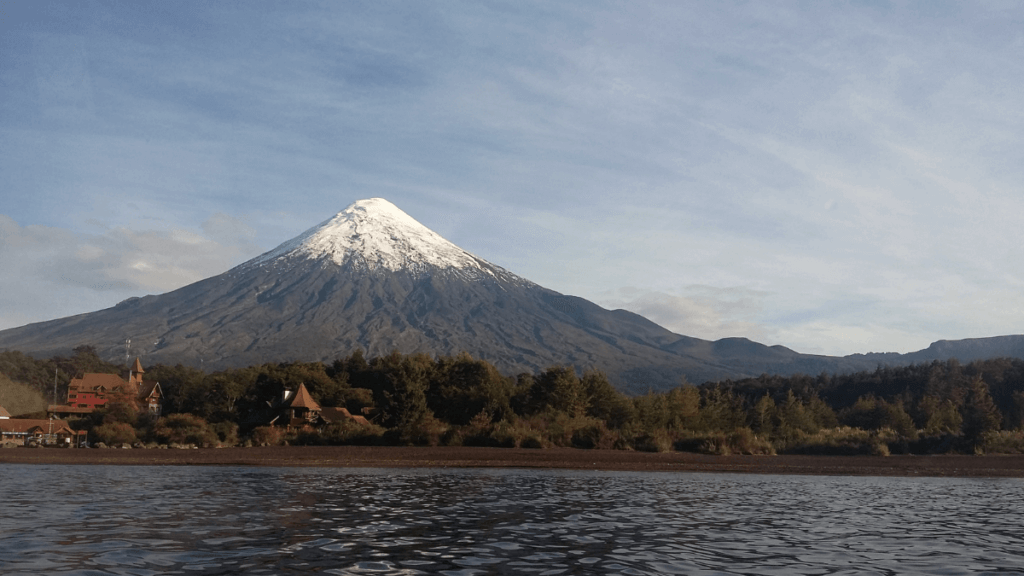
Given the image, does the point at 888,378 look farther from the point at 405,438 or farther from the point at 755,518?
the point at 755,518

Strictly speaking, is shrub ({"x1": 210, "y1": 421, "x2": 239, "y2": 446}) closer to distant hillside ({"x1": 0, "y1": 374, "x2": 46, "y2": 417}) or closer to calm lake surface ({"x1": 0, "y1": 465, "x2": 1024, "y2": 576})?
calm lake surface ({"x1": 0, "y1": 465, "x2": 1024, "y2": 576})

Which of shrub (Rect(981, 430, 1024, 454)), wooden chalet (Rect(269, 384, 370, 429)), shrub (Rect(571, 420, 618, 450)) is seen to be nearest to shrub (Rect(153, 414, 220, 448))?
wooden chalet (Rect(269, 384, 370, 429))

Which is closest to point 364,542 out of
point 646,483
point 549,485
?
point 549,485

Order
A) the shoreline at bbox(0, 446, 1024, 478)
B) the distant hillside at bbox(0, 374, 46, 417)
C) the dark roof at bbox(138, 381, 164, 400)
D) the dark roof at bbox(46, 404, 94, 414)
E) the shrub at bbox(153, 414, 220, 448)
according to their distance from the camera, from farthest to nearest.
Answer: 1. the dark roof at bbox(138, 381, 164, 400)
2. the dark roof at bbox(46, 404, 94, 414)
3. the distant hillside at bbox(0, 374, 46, 417)
4. the shrub at bbox(153, 414, 220, 448)
5. the shoreline at bbox(0, 446, 1024, 478)

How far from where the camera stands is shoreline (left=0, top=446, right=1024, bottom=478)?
133ft

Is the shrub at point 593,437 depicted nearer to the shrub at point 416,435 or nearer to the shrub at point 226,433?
the shrub at point 416,435

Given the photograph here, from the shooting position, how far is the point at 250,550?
1316 cm

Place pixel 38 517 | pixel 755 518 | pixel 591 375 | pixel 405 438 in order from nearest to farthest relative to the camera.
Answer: pixel 38 517 < pixel 755 518 < pixel 405 438 < pixel 591 375

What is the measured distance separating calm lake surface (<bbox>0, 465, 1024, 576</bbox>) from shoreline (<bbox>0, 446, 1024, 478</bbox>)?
11.0 meters

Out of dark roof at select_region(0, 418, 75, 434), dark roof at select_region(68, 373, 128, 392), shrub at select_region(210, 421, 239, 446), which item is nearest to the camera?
shrub at select_region(210, 421, 239, 446)

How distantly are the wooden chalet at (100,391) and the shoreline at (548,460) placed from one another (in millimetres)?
43249

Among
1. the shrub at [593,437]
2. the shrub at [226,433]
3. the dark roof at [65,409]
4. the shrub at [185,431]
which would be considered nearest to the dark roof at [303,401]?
the shrub at [226,433]

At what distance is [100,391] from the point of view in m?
102

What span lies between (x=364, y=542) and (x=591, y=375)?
2072 inches
